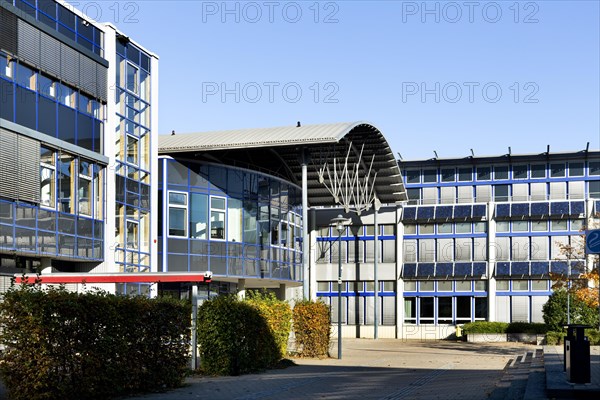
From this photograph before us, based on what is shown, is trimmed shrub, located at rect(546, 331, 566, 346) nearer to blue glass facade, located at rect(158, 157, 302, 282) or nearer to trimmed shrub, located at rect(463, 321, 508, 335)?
trimmed shrub, located at rect(463, 321, 508, 335)

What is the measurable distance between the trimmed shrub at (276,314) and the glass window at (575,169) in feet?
131

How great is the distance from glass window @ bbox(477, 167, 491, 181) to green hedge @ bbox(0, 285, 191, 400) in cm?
5057

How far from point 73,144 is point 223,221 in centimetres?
1123

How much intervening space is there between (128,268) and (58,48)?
835 cm

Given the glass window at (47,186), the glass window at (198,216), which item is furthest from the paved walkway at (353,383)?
the glass window at (198,216)

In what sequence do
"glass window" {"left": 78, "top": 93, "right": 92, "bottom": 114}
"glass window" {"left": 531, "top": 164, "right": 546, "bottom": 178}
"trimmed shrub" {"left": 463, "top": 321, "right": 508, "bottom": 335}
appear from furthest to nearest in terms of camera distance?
"glass window" {"left": 531, "top": 164, "right": 546, "bottom": 178} < "trimmed shrub" {"left": 463, "top": 321, "right": 508, "bottom": 335} < "glass window" {"left": 78, "top": 93, "right": 92, "bottom": 114}

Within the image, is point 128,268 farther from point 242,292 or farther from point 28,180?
point 242,292

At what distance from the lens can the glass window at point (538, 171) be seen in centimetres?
6562

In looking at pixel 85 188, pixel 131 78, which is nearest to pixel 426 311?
pixel 131 78

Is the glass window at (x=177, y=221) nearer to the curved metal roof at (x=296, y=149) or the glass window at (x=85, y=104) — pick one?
the curved metal roof at (x=296, y=149)

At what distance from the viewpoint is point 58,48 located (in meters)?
30.4

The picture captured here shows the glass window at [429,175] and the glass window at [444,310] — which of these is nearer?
the glass window at [444,310]

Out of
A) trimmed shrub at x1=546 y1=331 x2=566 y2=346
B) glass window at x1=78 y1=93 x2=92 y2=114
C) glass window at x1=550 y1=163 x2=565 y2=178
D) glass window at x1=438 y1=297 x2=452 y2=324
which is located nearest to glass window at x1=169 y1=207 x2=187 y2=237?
glass window at x1=78 y1=93 x2=92 y2=114

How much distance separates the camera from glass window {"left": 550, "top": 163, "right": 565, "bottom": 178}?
65.3 m
